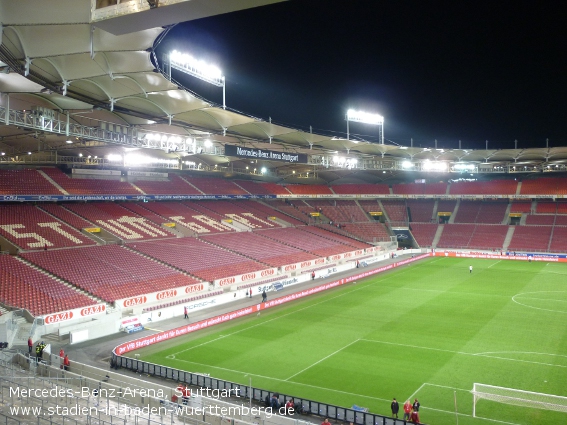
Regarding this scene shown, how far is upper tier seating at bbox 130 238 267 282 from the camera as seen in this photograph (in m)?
33.8

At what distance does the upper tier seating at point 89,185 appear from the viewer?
36688 millimetres

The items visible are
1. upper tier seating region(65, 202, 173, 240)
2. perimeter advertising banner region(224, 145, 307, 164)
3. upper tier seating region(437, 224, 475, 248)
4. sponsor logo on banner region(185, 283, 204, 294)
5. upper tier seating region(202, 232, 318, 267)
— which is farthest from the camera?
upper tier seating region(437, 224, 475, 248)

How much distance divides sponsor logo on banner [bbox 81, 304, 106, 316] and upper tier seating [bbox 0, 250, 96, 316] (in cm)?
53

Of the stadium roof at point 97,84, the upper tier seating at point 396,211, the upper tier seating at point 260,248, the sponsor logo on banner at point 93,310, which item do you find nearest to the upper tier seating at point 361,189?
the upper tier seating at point 396,211

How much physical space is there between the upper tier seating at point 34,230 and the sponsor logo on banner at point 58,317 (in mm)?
8243

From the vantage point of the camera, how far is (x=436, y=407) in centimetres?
1472

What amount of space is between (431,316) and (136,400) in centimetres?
1779

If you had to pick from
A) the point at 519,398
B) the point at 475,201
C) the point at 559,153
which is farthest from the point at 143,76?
the point at 475,201

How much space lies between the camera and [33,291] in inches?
929

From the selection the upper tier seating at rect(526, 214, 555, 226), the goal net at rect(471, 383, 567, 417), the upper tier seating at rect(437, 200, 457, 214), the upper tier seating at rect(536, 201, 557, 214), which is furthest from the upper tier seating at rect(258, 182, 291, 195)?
the goal net at rect(471, 383, 567, 417)

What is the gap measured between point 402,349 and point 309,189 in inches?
1805

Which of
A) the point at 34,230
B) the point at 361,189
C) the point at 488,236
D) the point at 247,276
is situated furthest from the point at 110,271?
the point at 361,189

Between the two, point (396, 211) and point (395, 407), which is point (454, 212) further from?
point (395, 407)

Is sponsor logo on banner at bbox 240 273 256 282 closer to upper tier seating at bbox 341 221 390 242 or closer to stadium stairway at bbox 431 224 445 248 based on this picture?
upper tier seating at bbox 341 221 390 242
